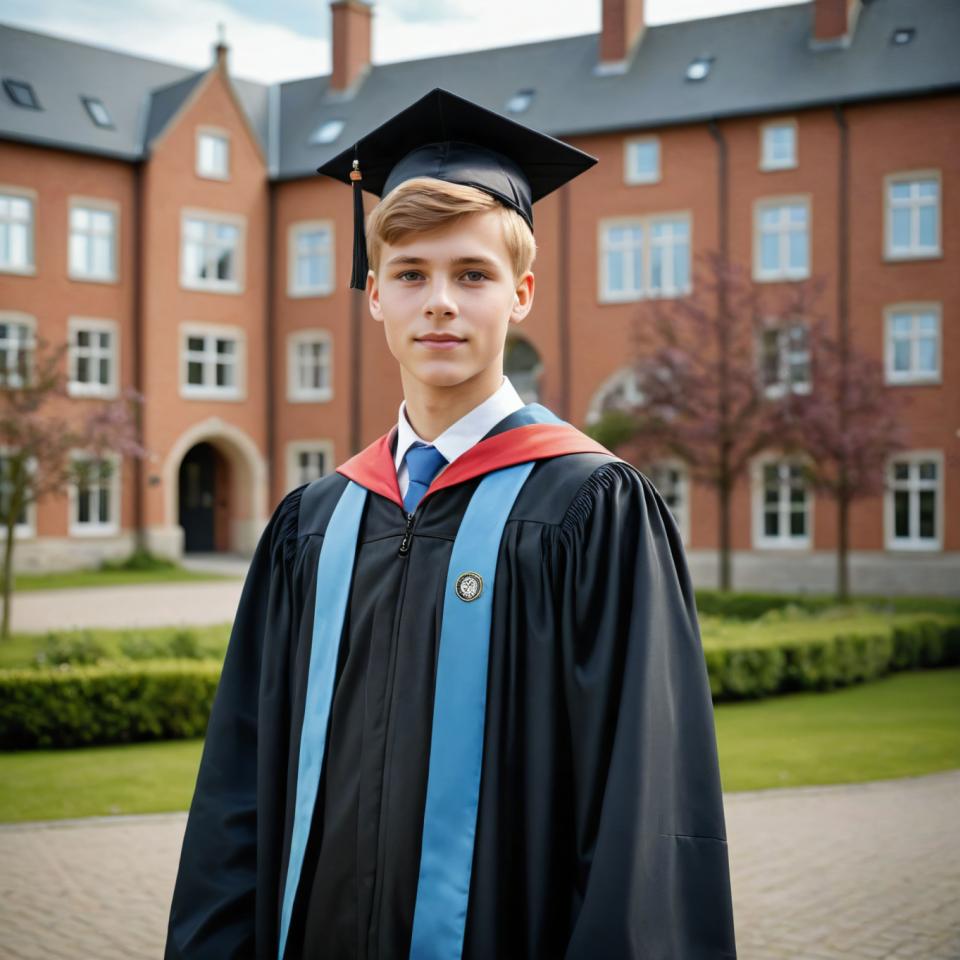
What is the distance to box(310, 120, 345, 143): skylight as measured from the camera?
28688 mm

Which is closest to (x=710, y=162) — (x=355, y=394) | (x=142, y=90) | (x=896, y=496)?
(x=896, y=496)

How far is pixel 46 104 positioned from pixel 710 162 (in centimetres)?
1475

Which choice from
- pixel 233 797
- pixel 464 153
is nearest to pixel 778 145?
pixel 464 153

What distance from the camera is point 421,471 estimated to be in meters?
2.37

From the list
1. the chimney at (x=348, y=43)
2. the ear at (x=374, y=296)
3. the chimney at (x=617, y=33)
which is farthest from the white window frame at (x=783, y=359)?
the ear at (x=374, y=296)

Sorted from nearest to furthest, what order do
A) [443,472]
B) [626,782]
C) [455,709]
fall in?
[626,782], [455,709], [443,472]

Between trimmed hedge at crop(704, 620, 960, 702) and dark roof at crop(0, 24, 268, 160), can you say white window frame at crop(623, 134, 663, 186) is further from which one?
trimmed hedge at crop(704, 620, 960, 702)

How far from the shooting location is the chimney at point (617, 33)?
26.5 m

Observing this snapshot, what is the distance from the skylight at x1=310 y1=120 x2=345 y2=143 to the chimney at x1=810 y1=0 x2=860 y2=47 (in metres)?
11.4

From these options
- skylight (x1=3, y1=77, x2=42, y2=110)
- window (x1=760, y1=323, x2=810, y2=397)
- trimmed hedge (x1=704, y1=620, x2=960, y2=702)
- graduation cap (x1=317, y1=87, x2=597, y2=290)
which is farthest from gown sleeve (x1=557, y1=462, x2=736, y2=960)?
skylight (x1=3, y1=77, x2=42, y2=110)

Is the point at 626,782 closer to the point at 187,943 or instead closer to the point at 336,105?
the point at 187,943

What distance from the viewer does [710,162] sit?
24.9 m

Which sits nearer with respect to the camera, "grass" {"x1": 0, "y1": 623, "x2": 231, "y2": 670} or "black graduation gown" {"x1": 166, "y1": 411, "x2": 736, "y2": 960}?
"black graduation gown" {"x1": 166, "y1": 411, "x2": 736, "y2": 960}

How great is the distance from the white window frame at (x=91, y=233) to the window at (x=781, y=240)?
→ 570 inches
